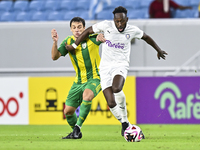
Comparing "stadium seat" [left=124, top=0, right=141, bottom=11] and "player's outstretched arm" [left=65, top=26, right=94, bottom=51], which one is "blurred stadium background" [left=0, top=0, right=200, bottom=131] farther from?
"player's outstretched arm" [left=65, top=26, right=94, bottom=51]

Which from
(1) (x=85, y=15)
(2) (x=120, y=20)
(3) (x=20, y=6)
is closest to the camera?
(2) (x=120, y=20)

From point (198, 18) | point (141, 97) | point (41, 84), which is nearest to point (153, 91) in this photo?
point (141, 97)

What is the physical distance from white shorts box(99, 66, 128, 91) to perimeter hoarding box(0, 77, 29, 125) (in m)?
3.73

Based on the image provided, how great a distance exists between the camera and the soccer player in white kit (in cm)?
588

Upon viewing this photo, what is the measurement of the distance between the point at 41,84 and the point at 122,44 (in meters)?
3.80

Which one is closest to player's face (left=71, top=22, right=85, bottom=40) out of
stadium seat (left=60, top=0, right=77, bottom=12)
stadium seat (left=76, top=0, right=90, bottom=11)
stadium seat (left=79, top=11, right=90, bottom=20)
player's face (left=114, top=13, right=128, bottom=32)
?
player's face (left=114, top=13, right=128, bottom=32)

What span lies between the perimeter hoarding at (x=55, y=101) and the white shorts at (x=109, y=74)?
3.16 meters

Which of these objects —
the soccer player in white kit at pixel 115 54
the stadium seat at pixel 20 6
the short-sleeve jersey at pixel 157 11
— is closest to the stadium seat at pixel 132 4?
the short-sleeve jersey at pixel 157 11

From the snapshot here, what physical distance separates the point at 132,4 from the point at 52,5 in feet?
7.57

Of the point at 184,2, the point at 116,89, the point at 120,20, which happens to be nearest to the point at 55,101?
the point at 116,89

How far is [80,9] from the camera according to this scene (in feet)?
39.9

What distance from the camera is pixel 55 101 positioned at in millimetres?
9258

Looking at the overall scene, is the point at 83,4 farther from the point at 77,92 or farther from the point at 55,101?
the point at 77,92

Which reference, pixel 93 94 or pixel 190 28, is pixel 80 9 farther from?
pixel 93 94
